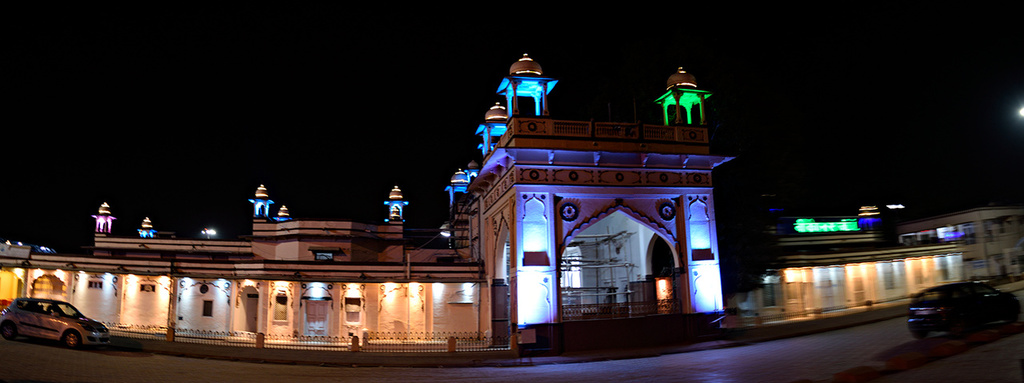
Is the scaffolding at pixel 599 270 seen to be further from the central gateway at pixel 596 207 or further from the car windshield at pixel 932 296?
the car windshield at pixel 932 296

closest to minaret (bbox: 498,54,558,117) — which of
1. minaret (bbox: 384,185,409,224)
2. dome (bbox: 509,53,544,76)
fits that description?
dome (bbox: 509,53,544,76)

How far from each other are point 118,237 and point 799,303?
129 ft

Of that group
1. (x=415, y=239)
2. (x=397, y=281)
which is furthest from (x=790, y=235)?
(x=397, y=281)

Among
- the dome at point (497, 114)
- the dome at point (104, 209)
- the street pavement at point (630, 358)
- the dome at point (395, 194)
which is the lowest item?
the street pavement at point (630, 358)

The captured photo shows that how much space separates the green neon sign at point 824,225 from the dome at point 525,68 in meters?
29.9

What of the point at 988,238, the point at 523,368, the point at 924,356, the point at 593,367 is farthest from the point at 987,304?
the point at 988,238

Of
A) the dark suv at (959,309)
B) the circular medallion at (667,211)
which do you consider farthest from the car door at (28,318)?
the dark suv at (959,309)

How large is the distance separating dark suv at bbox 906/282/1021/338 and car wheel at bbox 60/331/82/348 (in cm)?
2281

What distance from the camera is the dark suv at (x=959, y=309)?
15.0 m

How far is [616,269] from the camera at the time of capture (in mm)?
26250

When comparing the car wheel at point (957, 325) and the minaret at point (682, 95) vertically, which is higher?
the minaret at point (682, 95)

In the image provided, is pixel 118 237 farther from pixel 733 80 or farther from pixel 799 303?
pixel 799 303

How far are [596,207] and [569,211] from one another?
96 cm

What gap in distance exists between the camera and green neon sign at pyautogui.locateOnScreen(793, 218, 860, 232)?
1708 inches
